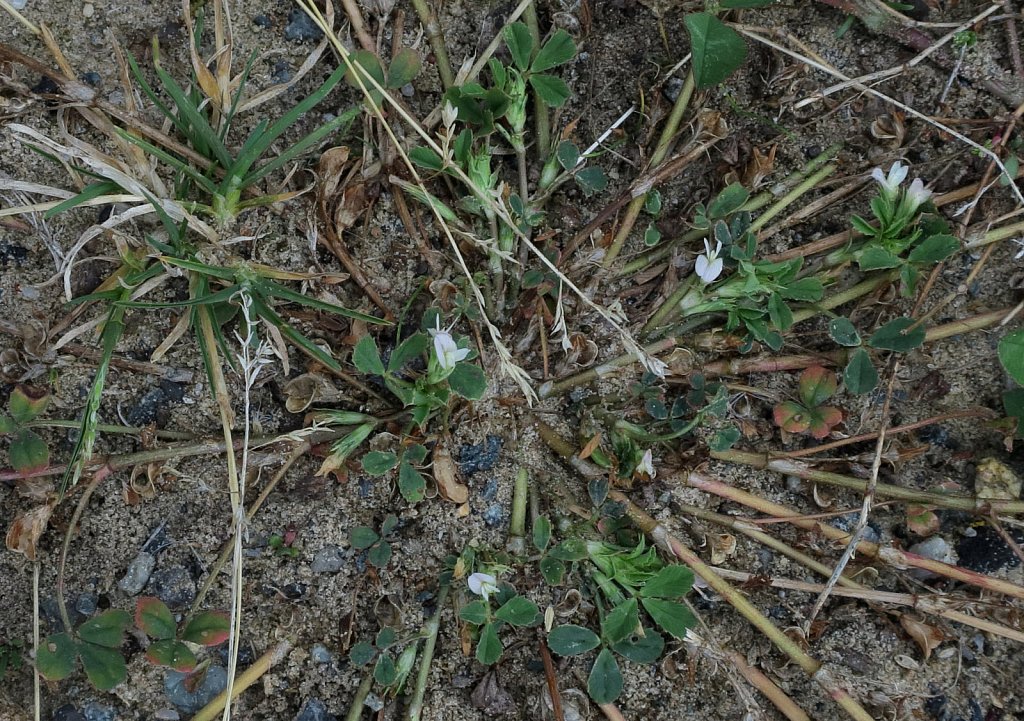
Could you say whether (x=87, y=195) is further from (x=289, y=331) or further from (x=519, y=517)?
(x=519, y=517)

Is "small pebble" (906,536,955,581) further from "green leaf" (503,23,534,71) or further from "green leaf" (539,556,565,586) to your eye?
"green leaf" (503,23,534,71)

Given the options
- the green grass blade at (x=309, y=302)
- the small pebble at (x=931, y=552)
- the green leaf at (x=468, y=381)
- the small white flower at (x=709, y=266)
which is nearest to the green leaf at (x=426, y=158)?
the green grass blade at (x=309, y=302)

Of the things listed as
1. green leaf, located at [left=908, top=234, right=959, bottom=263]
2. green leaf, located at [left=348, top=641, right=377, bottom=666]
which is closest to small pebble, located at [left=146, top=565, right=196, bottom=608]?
green leaf, located at [left=348, top=641, right=377, bottom=666]

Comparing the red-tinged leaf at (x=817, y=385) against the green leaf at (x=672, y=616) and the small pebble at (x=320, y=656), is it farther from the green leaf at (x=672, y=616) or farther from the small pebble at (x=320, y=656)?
the small pebble at (x=320, y=656)

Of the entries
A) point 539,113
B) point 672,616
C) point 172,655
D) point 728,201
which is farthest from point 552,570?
point 539,113

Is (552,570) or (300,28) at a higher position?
(300,28)

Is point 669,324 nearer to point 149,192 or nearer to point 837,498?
point 837,498

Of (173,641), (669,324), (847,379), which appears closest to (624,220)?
(669,324)
